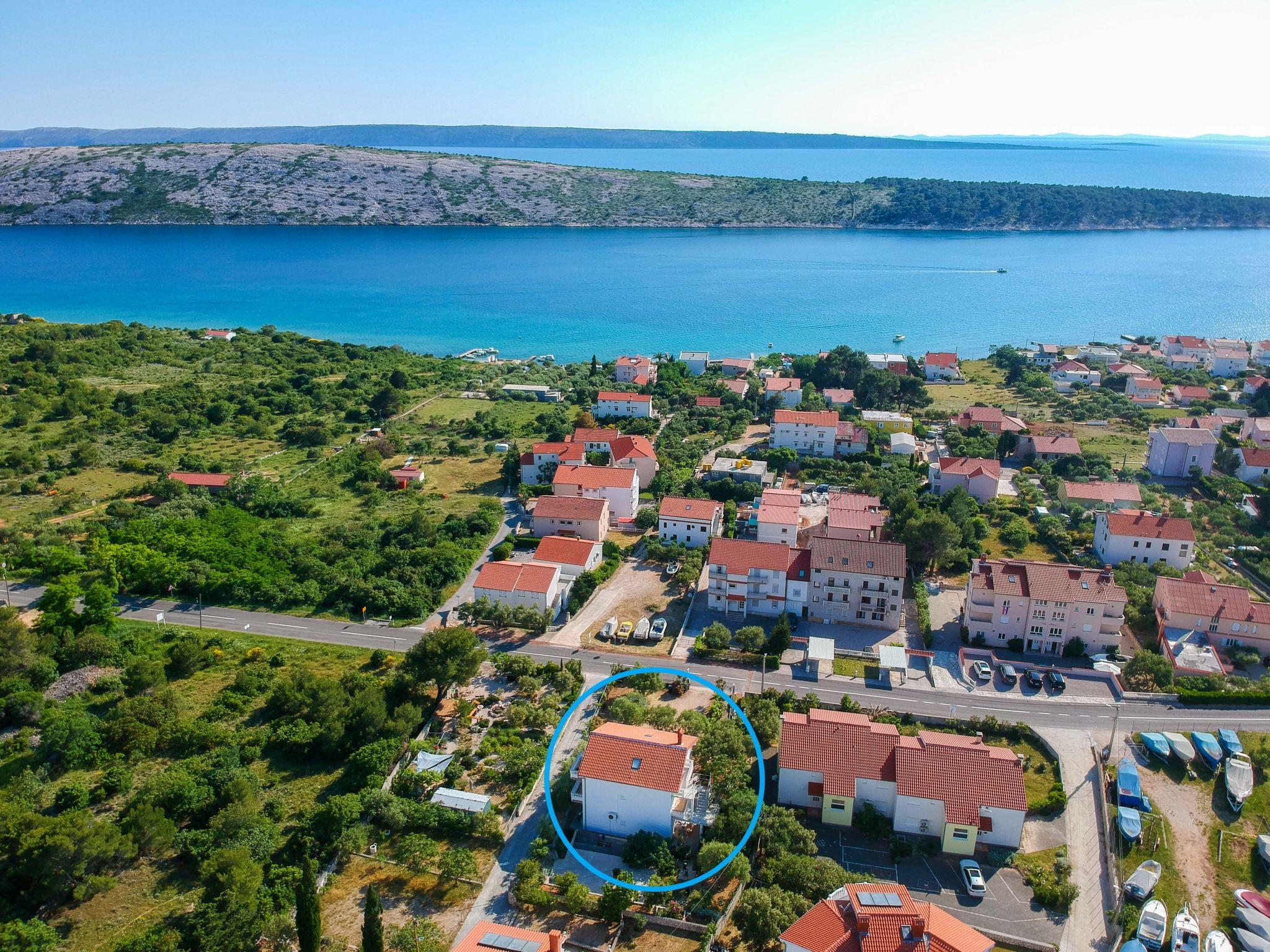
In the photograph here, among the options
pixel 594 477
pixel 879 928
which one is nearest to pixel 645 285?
pixel 594 477

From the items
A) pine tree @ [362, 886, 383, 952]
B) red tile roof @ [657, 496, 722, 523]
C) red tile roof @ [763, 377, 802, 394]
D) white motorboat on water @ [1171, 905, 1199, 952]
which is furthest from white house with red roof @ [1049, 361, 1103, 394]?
pine tree @ [362, 886, 383, 952]

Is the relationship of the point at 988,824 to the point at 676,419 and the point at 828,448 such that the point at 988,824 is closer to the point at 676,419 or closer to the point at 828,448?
the point at 828,448

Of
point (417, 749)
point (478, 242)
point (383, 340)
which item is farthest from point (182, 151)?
point (417, 749)

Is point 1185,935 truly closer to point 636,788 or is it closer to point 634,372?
point 636,788

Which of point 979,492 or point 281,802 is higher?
point 979,492

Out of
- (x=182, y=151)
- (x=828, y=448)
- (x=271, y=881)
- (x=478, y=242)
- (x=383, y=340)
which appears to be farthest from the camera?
(x=182, y=151)

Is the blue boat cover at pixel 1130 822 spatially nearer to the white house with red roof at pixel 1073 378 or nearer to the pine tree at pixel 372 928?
the pine tree at pixel 372 928

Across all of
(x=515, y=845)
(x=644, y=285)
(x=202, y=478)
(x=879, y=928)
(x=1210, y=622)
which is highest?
(x=644, y=285)
